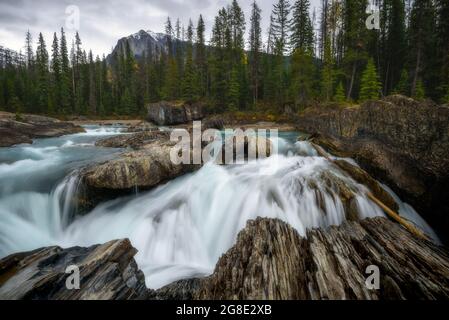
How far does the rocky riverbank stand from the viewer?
28.5ft

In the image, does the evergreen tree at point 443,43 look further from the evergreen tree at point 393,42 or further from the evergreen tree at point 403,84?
the evergreen tree at point 393,42

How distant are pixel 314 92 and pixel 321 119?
13413 millimetres

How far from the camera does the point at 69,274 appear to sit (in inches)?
158

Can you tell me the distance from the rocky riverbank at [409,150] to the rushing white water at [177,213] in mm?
945

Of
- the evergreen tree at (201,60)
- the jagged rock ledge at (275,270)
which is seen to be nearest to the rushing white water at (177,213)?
the jagged rock ledge at (275,270)

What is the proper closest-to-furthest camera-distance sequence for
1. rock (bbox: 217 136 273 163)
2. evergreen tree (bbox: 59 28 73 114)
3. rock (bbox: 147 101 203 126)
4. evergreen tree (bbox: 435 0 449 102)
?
rock (bbox: 217 136 273 163) < evergreen tree (bbox: 435 0 449 102) < rock (bbox: 147 101 203 126) < evergreen tree (bbox: 59 28 73 114)

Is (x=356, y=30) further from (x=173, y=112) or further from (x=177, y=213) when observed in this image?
(x=177, y=213)

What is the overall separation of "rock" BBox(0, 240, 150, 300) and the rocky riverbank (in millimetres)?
10723

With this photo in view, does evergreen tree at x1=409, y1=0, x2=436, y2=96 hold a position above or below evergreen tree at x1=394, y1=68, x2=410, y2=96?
above

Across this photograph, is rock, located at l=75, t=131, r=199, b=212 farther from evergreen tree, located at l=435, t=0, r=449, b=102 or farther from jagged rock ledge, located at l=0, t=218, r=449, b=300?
evergreen tree, located at l=435, t=0, r=449, b=102

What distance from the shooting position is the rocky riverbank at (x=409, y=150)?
8672mm

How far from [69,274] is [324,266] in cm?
467

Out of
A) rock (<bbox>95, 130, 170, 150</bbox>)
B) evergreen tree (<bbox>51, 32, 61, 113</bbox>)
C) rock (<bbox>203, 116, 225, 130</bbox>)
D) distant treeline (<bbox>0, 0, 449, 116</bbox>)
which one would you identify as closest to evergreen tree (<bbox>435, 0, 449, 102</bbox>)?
distant treeline (<bbox>0, 0, 449, 116</bbox>)

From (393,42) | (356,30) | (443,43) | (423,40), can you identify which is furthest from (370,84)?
(393,42)
